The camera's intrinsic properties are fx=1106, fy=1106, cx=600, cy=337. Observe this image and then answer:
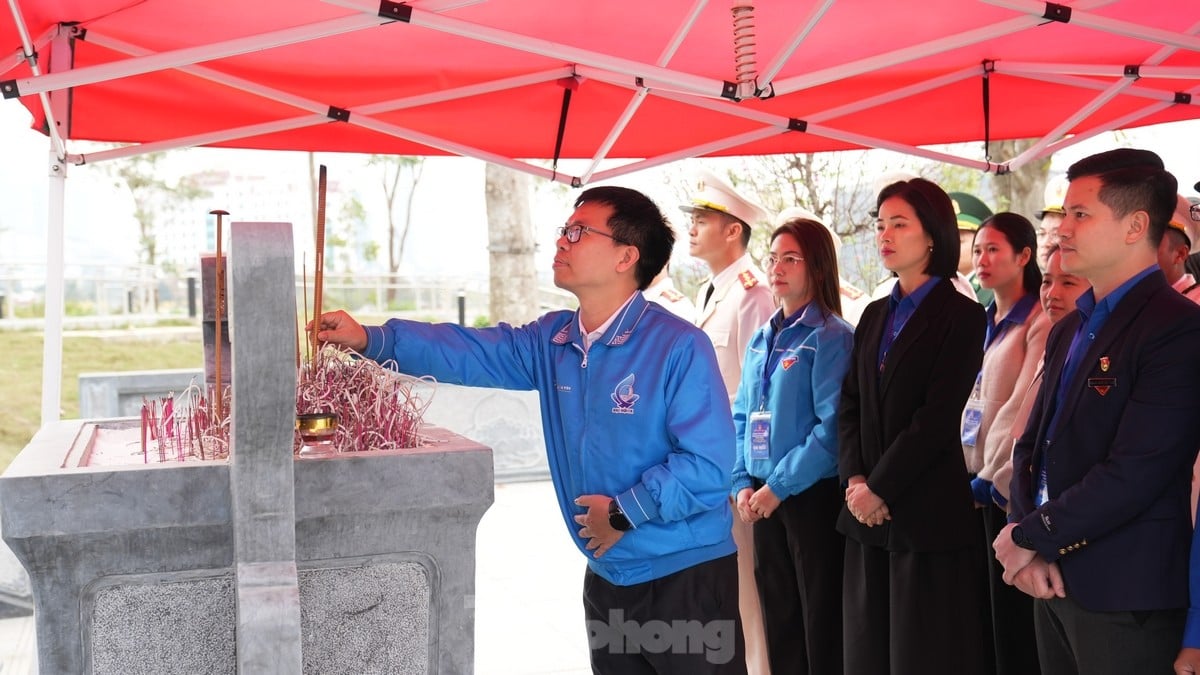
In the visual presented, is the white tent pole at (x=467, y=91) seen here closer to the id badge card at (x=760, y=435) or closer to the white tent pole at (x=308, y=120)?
the white tent pole at (x=308, y=120)

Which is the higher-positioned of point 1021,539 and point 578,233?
point 578,233

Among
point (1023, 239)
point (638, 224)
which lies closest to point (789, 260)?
point (1023, 239)

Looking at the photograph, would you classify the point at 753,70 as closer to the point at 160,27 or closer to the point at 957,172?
the point at 160,27

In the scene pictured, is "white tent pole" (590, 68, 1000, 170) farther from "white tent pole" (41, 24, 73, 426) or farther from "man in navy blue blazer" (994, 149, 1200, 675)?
"man in navy blue blazer" (994, 149, 1200, 675)

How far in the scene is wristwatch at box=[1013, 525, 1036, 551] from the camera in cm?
237

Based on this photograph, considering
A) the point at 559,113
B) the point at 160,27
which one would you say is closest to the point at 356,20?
the point at 160,27

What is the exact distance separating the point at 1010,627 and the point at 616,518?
180cm

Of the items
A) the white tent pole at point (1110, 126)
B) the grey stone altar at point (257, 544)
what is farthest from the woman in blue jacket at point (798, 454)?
the grey stone altar at point (257, 544)

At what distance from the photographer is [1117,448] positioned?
2234mm

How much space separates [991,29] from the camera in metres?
3.14

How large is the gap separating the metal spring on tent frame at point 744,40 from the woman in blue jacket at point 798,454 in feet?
2.92

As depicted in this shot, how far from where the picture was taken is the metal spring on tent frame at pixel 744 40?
283 centimetres

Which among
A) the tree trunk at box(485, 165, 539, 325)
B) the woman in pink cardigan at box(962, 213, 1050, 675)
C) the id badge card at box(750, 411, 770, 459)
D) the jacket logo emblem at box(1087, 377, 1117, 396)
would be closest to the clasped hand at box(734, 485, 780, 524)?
the id badge card at box(750, 411, 770, 459)

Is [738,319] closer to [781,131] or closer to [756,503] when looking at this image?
[781,131]
